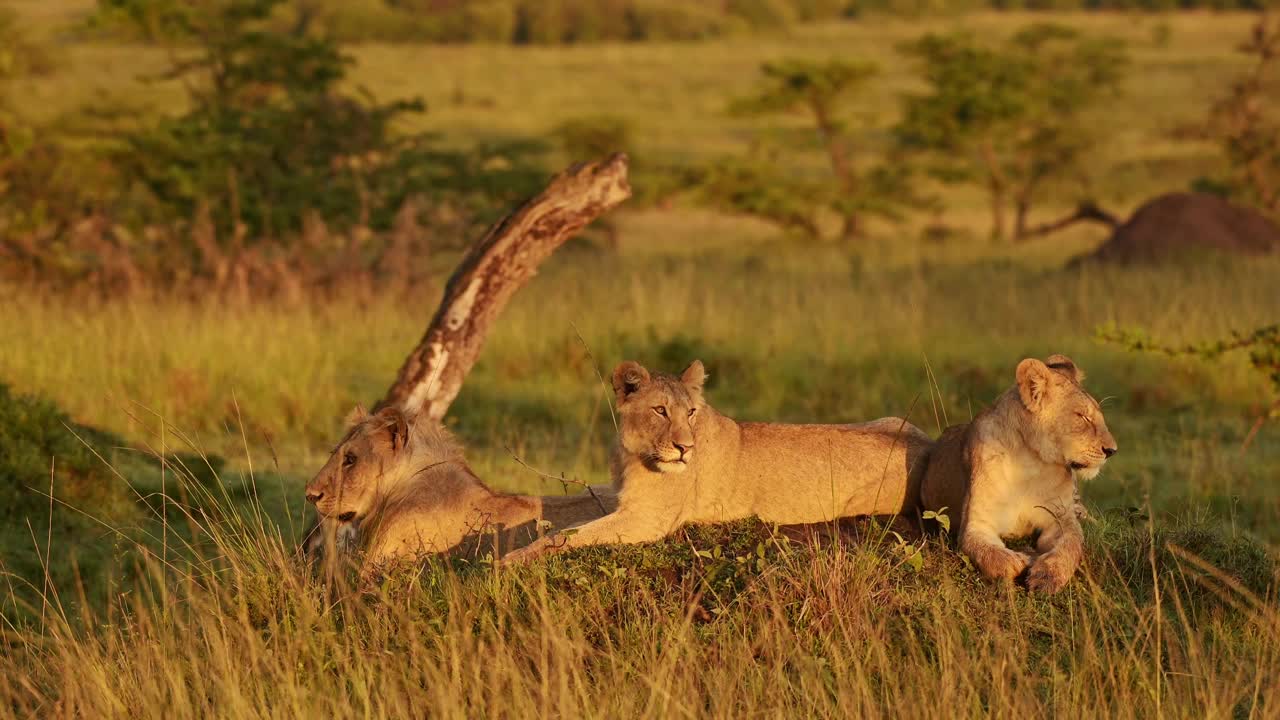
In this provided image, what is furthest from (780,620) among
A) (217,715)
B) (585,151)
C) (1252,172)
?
(585,151)

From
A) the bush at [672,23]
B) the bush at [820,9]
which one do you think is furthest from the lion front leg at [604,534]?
the bush at [820,9]

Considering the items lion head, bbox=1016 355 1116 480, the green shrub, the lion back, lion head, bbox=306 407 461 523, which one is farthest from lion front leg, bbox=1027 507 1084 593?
the green shrub

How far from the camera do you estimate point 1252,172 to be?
85.3 feet

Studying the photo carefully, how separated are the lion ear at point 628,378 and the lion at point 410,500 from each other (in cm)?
40

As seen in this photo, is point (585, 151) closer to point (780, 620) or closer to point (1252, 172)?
point (1252, 172)

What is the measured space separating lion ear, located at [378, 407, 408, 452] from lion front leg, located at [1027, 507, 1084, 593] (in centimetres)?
217

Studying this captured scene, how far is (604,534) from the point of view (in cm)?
552

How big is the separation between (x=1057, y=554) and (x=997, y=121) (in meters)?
25.2

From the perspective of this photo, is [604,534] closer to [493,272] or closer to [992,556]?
[992,556]

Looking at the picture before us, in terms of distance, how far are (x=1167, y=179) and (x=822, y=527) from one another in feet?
125

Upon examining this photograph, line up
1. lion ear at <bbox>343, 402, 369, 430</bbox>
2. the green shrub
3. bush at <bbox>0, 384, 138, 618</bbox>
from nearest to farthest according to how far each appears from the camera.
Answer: lion ear at <bbox>343, 402, 369, 430</bbox> < bush at <bbox>0, 384, 138, 618</bbox> < the green shrub

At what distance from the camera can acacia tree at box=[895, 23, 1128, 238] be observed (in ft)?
95.8

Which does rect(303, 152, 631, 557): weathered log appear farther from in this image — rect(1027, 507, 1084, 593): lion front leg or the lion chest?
rect(1027, 507, 1084, 593): lion front leg

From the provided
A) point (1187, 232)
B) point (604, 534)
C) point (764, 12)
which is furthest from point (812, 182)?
point (764, 12)
